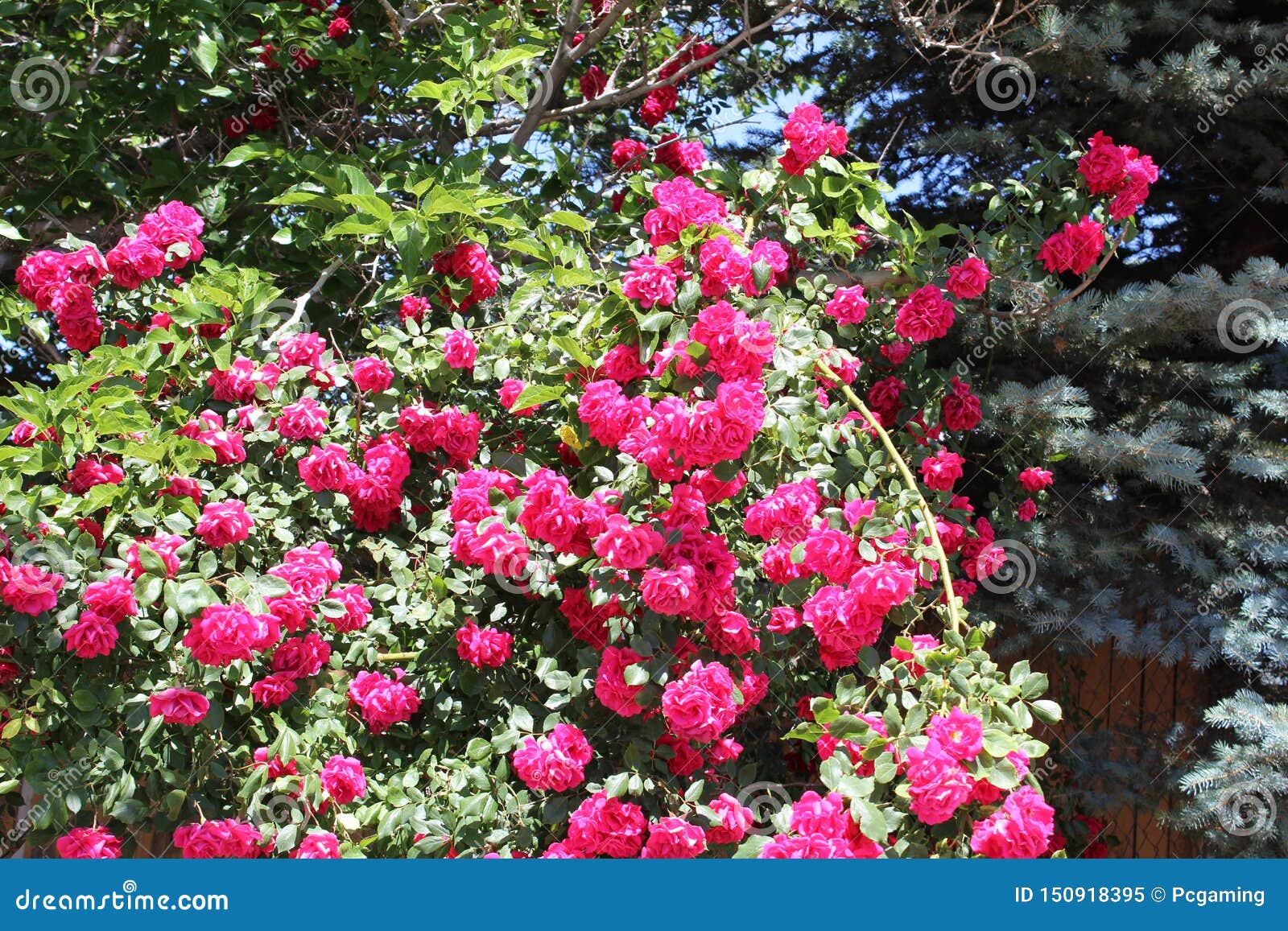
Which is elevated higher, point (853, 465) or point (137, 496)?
point (853, 465)

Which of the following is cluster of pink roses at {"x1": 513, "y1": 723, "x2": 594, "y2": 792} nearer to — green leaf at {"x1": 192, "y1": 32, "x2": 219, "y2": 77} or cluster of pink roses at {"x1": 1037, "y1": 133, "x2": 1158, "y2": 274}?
cluster of pink roses at {"x1": 1037, "y1": 133, "x2": 1158, "y2": 274}

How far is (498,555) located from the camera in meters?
1.86

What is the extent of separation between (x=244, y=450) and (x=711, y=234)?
107cm

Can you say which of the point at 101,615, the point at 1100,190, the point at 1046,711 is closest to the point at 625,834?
the point at 1046,711

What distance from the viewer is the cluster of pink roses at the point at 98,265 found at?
2279 mm

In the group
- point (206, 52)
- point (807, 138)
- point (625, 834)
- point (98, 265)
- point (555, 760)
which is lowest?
point (625, 834)

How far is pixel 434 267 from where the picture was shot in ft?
7.88

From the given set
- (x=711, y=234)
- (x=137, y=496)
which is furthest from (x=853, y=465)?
(x=137, y=496)

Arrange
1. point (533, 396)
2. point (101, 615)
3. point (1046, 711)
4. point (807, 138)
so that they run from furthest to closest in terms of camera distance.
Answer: point (807, 138)
point (533, 396)
point (101, 615)
point (1046, 711)

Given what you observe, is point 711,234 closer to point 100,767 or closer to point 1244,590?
point 100,767

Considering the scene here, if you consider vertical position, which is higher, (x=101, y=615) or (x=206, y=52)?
(x=206, y=52)

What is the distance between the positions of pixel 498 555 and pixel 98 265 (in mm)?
1240

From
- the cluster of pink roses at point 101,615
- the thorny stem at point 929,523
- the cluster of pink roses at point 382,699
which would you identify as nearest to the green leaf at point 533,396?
the thorny stem at point 929,523

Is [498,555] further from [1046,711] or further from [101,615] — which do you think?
[1046,711]
